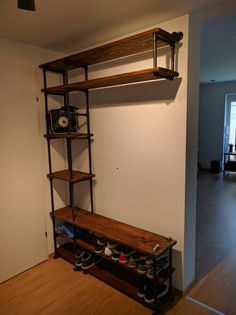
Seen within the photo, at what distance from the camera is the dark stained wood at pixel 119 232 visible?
6.59ft

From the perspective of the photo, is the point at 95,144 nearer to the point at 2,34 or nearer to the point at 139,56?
the point at 139,56

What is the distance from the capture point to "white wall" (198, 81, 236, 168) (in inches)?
278

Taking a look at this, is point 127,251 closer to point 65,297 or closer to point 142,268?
point 142,268

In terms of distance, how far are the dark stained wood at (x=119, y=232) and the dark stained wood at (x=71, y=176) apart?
448 mm

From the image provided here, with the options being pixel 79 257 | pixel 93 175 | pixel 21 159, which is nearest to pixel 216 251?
pixel 79 257

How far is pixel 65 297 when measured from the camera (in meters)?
2.23

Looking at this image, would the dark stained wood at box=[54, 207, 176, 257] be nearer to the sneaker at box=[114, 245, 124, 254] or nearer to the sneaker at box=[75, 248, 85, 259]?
the sneaker at box=[114, 245, 124, 254]

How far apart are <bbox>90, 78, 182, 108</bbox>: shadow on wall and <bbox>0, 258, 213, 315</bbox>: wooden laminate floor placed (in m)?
1.79

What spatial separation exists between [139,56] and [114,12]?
45 cm

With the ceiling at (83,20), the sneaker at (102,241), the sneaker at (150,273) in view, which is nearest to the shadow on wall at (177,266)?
the sneaker at (150,273)

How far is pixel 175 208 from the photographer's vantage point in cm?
213

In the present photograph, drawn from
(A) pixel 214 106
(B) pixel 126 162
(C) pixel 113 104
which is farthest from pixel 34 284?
(A) pixel 214 106

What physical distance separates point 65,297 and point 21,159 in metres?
1.41

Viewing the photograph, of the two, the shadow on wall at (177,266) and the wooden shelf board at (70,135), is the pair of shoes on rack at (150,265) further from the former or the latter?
the wooden shelf board at (70,135)
